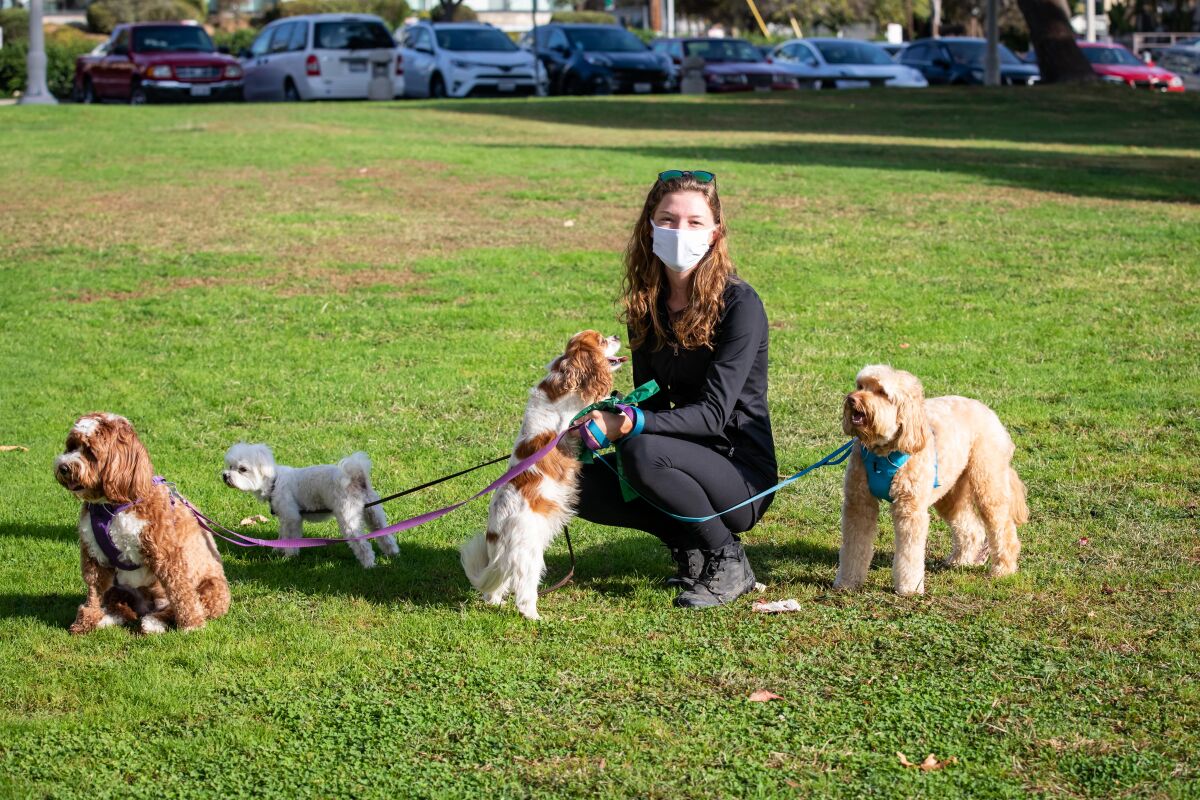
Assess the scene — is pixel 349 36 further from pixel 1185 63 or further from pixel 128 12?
pixel 128 12

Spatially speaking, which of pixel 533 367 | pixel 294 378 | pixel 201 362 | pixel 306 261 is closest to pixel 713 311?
pixel 533 367

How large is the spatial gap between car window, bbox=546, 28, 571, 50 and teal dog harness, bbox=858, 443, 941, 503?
2937 centimetres

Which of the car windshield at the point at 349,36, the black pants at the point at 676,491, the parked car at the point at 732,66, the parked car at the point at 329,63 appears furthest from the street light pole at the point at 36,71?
the black pants at the point at 676,491

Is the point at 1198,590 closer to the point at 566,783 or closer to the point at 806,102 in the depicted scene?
the point at 566,783

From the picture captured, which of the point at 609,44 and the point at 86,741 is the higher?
the point at 609,44

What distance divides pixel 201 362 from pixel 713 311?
17.1 feet

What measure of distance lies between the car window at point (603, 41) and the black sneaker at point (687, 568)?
94.7 ft

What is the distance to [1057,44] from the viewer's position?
3200 cm

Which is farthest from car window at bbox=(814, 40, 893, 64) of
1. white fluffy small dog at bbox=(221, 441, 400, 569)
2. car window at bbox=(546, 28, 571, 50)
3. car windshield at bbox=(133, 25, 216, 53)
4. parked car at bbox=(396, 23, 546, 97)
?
white fluffy small dog at bbox=(221, 441, 400, 569)

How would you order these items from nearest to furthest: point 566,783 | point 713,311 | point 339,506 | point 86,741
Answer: point 566,783
point 86,741
point 713,311
point 339,506

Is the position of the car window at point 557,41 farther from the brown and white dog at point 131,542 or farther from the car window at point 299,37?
the brown and white dog at point 131,542

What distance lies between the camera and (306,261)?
1234 cm

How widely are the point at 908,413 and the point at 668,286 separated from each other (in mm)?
1124

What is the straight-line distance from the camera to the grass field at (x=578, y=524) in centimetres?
410
